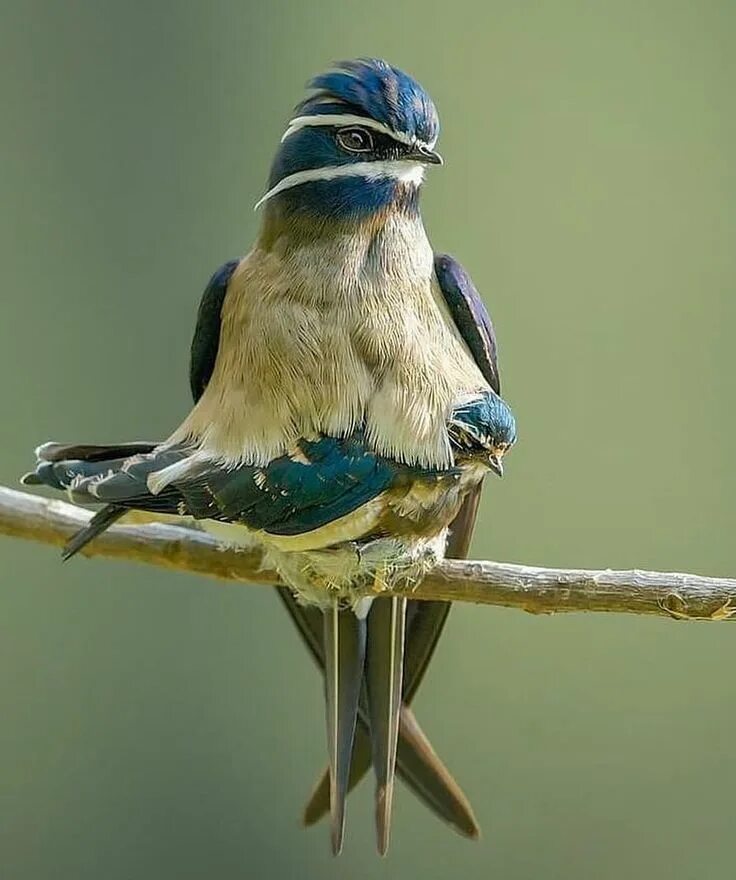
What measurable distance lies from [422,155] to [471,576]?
339 mm

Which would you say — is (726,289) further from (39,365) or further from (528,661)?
(39,365)

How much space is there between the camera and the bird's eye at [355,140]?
0.79 meters

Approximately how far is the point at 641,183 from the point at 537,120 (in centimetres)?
15

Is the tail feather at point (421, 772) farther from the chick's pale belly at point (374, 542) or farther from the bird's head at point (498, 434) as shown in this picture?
the bird's head at point (498, 434)

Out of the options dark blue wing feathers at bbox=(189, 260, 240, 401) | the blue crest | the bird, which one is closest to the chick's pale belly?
the bird

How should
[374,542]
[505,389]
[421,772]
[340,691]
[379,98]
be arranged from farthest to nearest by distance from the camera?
1. [505,389]
2. [421,772]
3. [340,691]
4. [374,542]
5. [379,98]

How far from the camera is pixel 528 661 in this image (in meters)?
1.61

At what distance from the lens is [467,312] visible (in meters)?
0.91

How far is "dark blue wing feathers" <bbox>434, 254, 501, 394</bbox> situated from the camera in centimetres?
90

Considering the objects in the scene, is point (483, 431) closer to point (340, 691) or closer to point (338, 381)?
point (338, 381)

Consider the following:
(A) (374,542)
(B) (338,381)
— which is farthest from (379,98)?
(A) (374,542)

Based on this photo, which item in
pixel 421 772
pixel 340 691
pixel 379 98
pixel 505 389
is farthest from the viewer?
pixel 505 389

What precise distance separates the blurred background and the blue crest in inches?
26.8

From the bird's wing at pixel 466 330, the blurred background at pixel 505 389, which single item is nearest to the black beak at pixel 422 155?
the bird's wing at pixel 466 330
